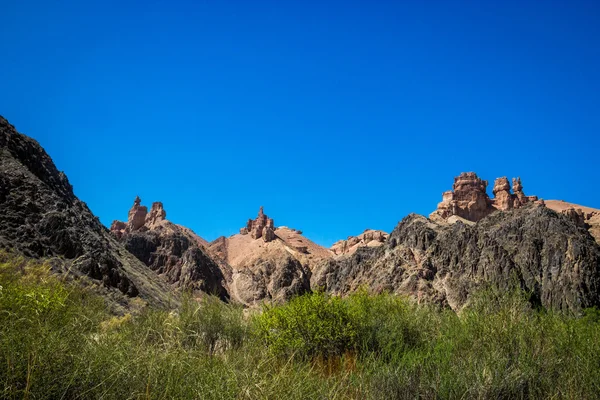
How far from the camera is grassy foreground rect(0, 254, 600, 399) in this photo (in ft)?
17.6

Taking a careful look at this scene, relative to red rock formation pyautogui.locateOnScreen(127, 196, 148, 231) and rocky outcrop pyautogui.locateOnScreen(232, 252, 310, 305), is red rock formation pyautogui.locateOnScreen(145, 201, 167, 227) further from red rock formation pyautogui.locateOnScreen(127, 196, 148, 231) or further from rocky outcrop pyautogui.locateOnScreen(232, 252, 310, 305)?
rocky outcrop pyautogui.locateOnScreen(232, 252, 310, 305)

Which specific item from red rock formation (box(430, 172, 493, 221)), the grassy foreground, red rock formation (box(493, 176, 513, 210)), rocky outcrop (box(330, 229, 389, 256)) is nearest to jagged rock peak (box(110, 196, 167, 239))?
rocky outcrop (box(330, 229, 389, 256))

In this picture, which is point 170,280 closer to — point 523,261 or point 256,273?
point 256,273

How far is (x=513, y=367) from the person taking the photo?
29.8ft

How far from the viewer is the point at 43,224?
73.6 ft

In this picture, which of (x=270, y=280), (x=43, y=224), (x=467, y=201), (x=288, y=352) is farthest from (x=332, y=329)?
(x=467, y=201)

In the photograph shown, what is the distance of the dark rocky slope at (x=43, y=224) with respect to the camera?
2109 centimetres

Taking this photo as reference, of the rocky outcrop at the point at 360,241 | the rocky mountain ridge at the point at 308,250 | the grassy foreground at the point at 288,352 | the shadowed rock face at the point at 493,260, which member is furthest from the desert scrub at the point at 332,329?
the rocky outcrop at the point at 360,241

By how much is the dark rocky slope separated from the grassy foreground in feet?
31.6

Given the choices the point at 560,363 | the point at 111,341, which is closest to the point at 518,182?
the point at 560,363

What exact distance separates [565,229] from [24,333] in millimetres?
57464

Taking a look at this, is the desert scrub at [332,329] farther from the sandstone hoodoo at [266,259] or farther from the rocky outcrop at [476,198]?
the rocky outcrop at [476,198]

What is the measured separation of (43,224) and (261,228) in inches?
3921

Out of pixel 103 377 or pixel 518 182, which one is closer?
pixel 103 377
